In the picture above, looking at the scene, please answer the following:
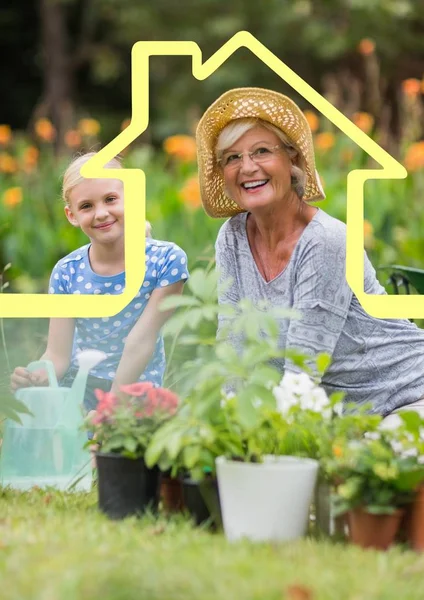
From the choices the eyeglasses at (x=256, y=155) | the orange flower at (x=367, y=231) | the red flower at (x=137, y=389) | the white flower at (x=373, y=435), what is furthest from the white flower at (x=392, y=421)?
the orange flower at (x=367, y=231)

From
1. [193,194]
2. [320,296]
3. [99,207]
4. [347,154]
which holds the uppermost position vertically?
[347,154]

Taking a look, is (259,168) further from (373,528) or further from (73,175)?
(373,528)

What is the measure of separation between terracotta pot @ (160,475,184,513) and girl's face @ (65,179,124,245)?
83 cm

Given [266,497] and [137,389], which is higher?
[137,389]

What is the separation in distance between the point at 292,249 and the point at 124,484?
0.94 metres

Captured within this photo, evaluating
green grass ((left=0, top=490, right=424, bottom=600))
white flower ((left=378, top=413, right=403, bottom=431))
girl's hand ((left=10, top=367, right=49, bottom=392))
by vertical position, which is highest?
girl's hand ((left=10, top=367, right=49, bottom=392))

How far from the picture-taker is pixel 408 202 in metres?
6.07

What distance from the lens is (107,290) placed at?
321 cm

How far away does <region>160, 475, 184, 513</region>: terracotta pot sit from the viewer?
2625 millimetres

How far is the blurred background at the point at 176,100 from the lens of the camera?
5.68 metres

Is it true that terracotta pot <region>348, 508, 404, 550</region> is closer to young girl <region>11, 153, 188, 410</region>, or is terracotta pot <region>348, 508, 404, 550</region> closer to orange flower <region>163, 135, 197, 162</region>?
young girl <region>11, 153, 188, 410</region>

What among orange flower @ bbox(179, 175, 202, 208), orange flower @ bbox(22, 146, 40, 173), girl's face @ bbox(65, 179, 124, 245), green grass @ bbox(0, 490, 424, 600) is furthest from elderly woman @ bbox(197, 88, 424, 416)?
orange flower @ bbox(22, 146, 40, 173)

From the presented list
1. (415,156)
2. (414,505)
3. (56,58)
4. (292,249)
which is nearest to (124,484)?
A: (414,505)

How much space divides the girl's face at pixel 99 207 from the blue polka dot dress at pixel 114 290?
17 centimetres
